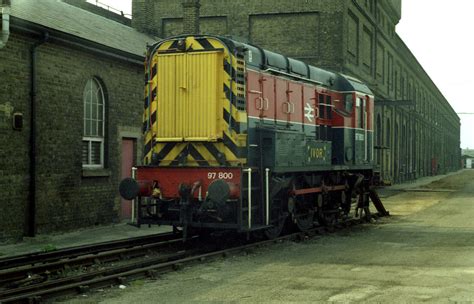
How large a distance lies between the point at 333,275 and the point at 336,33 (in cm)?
2008

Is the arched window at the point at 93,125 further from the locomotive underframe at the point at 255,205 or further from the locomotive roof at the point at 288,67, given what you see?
the locomotive roof at the point at 288,67

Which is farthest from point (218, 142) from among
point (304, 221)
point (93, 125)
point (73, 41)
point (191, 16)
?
point (191, 16)

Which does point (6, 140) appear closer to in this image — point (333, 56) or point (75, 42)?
point (75, 42)

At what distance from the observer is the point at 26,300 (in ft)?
22.5

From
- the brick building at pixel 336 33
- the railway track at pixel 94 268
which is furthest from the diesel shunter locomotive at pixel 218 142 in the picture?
the brick building at pixel 336 33

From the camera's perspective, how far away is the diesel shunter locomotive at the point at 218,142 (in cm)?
1059

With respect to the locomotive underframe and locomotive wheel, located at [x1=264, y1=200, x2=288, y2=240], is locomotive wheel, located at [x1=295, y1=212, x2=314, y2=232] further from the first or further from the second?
locomotive wheel, located at [x1=264, y1=200, x2=288, y2=240]

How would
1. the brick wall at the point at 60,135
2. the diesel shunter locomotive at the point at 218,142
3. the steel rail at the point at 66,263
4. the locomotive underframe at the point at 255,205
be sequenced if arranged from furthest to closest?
the brick wall at the point at 60,135, the diesel shunter locomotive at the point at 218,142, the locomotive underframe at the point at 255,205, the steel rail at the point at 66,263

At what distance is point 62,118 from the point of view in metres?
13.9

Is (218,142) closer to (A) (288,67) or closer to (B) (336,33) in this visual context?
(A) (288,67)

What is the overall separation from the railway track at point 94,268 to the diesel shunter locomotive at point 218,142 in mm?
589

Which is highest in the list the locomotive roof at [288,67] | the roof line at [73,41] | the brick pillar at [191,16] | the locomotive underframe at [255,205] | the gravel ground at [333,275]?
the brick pillar at [191,16]

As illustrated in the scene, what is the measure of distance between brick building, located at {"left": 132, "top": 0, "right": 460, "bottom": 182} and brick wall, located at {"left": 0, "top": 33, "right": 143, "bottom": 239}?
22.0ft

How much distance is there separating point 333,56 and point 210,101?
17149mm
